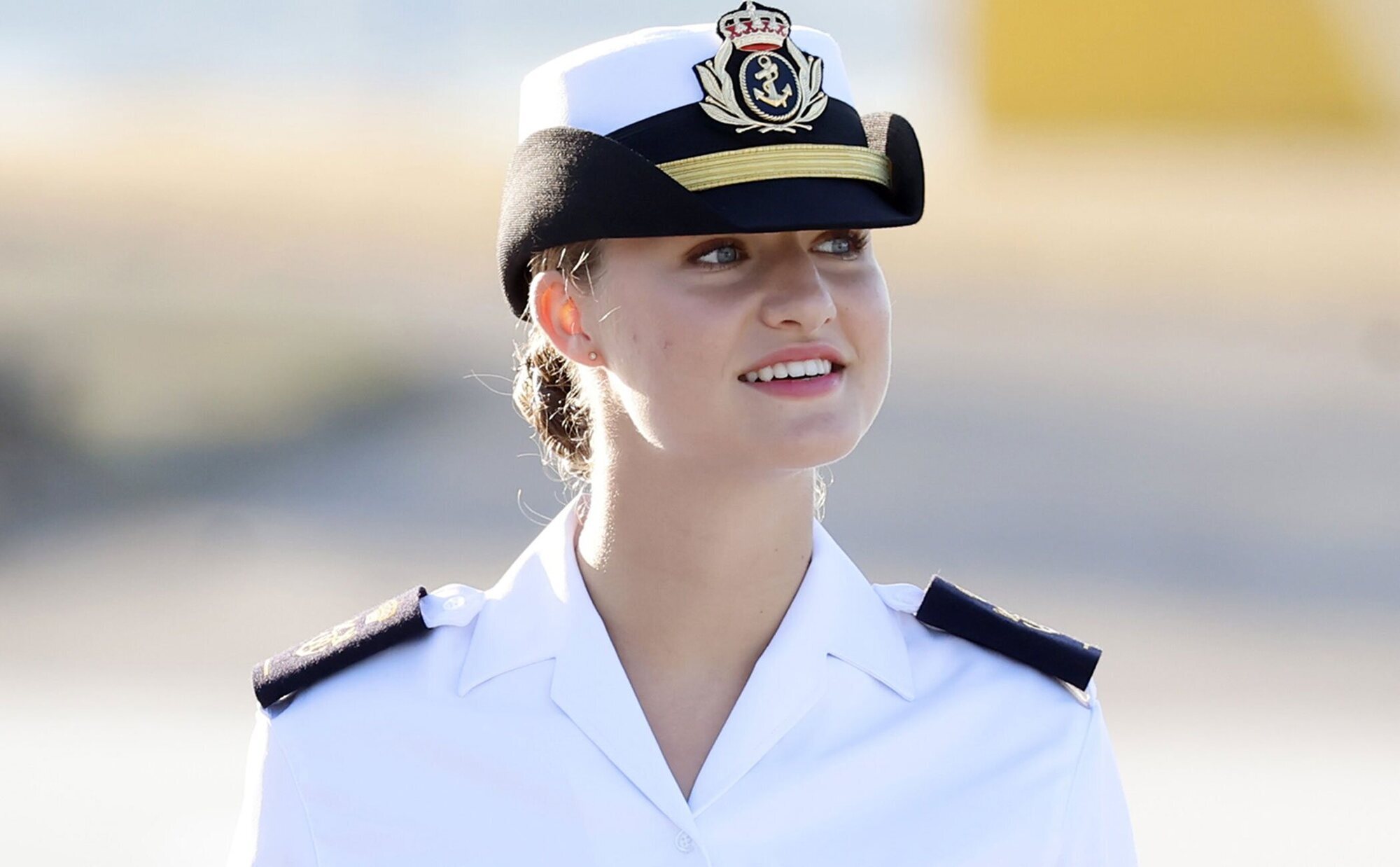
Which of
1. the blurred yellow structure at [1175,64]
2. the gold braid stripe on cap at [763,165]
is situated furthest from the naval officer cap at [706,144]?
the blurred yellow structure at [1175,64]

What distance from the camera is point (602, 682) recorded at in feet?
7.14

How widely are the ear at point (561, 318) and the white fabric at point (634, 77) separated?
190 mm

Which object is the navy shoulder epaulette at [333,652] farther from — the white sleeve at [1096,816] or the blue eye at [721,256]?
the white sleeve at [1096,816]

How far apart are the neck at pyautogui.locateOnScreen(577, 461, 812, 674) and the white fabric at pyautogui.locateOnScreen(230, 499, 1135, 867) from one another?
0.12 feet

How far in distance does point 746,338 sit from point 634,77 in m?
0.37

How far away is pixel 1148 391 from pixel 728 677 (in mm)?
10106

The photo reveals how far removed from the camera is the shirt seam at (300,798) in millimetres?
2133

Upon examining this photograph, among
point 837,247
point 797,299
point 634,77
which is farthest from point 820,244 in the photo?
point 634,77

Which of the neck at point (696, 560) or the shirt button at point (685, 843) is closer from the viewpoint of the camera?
the shirt button at point (685, 843)

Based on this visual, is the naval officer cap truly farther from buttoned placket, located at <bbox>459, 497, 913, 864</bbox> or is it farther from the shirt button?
the shirt button

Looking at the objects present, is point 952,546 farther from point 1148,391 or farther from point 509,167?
point 509,167

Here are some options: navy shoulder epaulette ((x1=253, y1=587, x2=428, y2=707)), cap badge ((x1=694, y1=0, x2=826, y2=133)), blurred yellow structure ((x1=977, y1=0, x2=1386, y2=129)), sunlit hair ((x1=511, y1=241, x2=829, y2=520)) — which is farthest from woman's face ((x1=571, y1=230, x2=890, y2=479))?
blurred yellow structure ((x1=977, y1=0, x2=1386, y2=129))

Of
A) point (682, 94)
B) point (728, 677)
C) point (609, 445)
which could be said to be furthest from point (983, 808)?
point (682, 94)

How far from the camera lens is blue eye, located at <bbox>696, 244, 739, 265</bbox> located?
6.80 feet
